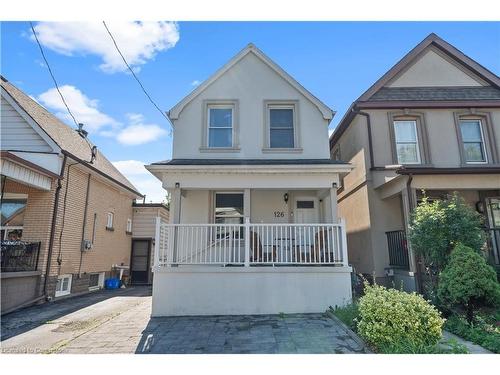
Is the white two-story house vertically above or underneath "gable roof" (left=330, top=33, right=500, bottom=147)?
underneath

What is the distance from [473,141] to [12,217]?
52.0 ft

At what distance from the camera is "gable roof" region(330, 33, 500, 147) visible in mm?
10562

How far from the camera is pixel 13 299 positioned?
317 inches

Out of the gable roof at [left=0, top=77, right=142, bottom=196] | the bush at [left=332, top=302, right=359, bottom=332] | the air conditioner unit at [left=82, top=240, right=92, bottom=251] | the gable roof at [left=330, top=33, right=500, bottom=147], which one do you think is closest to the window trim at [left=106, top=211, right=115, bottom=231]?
the gable roof at [left=0, top=77, right=142, bottom=196]

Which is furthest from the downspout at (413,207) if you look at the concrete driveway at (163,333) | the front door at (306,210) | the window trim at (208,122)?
the window trim at (208,122)

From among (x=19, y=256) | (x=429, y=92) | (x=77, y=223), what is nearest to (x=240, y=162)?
(x=77, y=223)

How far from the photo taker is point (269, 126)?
10.2 m

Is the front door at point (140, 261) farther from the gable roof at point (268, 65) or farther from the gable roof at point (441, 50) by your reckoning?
the gable roof at point (441, 50)

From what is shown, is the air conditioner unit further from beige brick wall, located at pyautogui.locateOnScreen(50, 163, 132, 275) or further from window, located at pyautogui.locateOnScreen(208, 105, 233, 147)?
window, located at pyautogui.locateOnScreen(208, 105, 233, 147)

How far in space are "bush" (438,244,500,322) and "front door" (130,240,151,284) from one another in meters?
13.4

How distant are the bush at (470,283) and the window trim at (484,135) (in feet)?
19.3

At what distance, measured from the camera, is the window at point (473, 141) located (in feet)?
34.5

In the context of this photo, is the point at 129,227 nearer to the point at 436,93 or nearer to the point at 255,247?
the point at 255,247
